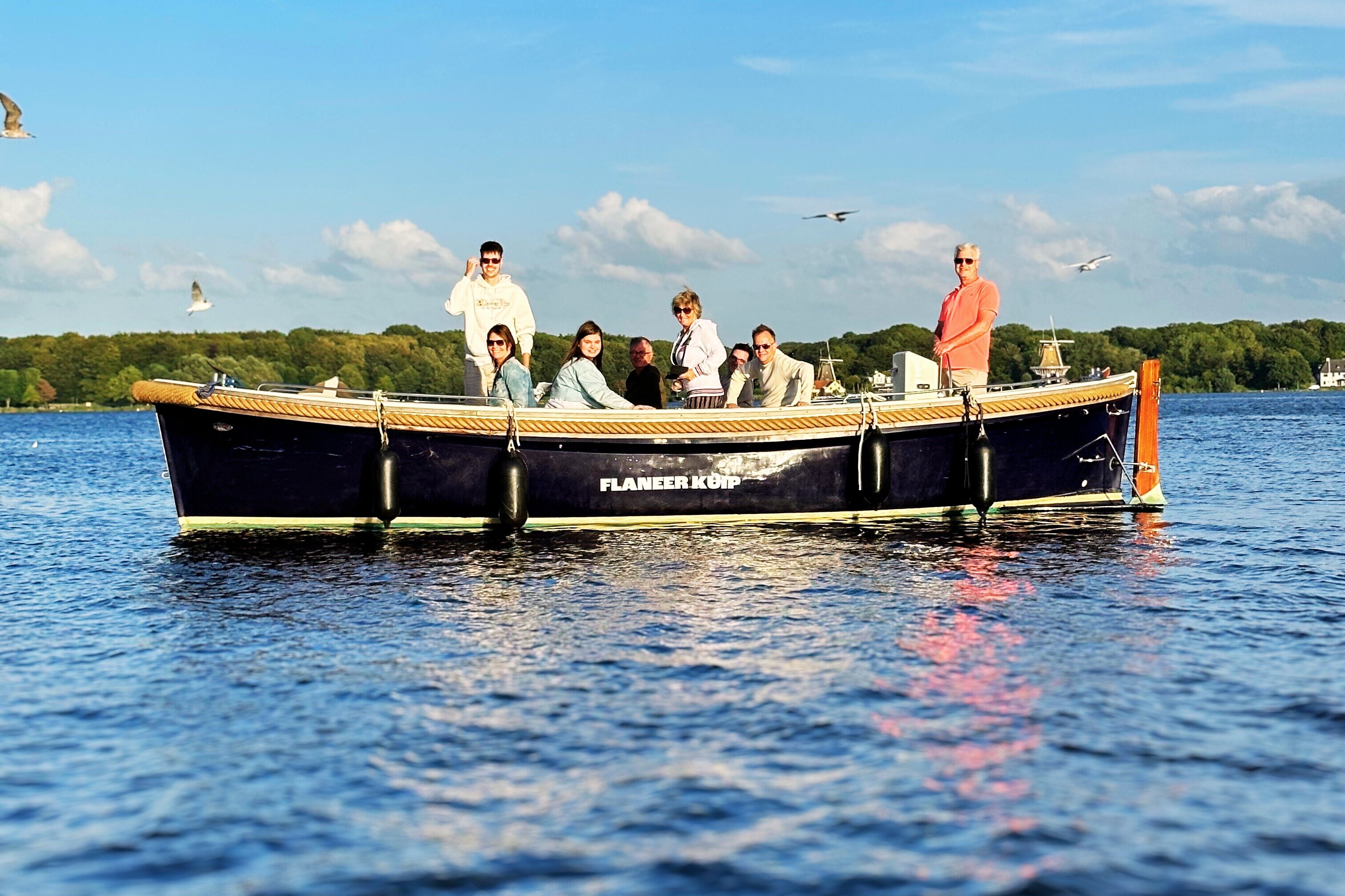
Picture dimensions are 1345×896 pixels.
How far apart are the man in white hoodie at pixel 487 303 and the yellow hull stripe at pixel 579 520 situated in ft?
4.68

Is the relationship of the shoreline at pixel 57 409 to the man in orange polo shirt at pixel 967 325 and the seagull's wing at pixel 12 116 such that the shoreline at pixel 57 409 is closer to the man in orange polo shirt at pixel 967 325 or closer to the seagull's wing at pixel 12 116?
the seagull's wing at pixel 12 116

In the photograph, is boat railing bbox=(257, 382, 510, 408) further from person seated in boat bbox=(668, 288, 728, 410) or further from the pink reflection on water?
the pink reflection on water

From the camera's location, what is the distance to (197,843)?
14.7 ft

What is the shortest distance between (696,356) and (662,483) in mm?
1268

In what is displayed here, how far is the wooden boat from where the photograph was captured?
11.8 m

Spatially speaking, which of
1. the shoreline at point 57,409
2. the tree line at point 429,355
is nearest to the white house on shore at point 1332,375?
the tree line at point 429,355

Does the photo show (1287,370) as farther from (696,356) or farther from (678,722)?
(678,722)

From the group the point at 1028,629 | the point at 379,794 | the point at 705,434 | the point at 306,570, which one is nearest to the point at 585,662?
the point at 379,794

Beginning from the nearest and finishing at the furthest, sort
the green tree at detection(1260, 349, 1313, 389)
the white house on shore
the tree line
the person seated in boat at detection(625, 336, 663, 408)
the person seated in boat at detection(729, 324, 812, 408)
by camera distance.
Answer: the person seated in boat at detection(625, 336, 663, 408)
the person seated in boat at detection(729, 324, 812, 408)
the tree line
the green tree at detection(1260, 349, 1313, 389)
the white house on shore

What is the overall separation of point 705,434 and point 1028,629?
4867 mm

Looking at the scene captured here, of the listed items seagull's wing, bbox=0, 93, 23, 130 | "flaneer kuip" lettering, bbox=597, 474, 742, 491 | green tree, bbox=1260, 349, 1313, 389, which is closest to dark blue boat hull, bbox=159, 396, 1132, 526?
"flaneer kuip" lettering, bbox=597, 474, 742, 491

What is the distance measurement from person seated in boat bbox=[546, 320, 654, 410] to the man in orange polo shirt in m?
3.16

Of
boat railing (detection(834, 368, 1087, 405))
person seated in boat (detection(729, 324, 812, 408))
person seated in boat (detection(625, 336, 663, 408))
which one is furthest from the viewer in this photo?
person seated in boat (detection(729, 324, 812, 408))

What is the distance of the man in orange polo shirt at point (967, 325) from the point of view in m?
12.5
